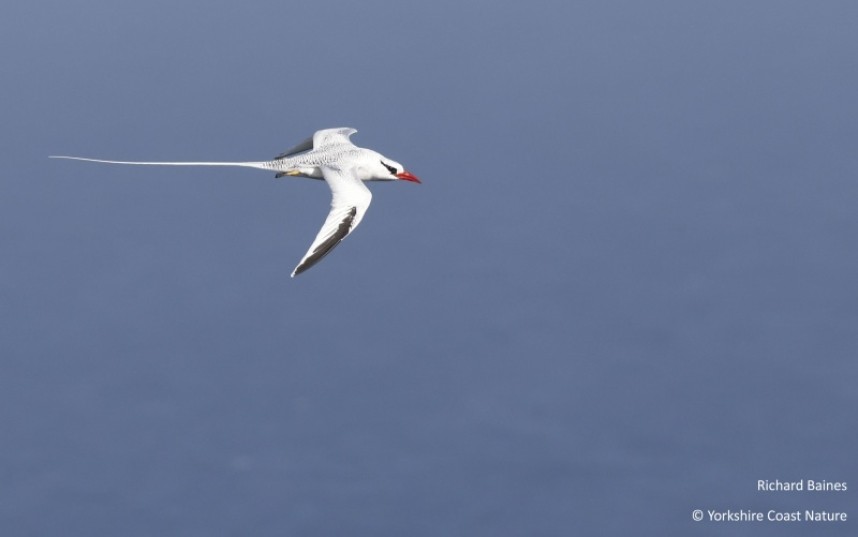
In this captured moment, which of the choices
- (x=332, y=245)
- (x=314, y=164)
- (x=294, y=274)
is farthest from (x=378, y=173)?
(x=294, y=274)

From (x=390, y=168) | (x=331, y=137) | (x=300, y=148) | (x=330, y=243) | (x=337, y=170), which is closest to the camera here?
(x=330, y=243)

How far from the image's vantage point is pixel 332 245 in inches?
2104

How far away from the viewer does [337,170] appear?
6184cm

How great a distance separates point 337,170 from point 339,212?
624 centimetres

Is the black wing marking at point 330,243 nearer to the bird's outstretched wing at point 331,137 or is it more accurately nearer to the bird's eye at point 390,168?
the bird's eye at point 390,168

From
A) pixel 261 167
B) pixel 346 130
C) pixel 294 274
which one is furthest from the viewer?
pixel 346 130

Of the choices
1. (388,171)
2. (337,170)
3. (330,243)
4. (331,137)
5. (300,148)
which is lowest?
(330,243)

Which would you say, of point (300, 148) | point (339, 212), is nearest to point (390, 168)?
point (300, 148)

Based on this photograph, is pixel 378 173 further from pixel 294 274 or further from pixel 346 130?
pixel 294 274

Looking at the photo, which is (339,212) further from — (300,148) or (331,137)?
(300,148)

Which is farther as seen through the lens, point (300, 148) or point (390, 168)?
point (300, 148)

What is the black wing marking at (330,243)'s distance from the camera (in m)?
51.3

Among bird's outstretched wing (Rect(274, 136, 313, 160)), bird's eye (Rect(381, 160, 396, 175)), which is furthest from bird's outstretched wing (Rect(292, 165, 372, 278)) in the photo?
bird's outstretched wing (Rect(274, 136, 313, 160))

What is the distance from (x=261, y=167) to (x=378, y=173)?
5315 millimetres
